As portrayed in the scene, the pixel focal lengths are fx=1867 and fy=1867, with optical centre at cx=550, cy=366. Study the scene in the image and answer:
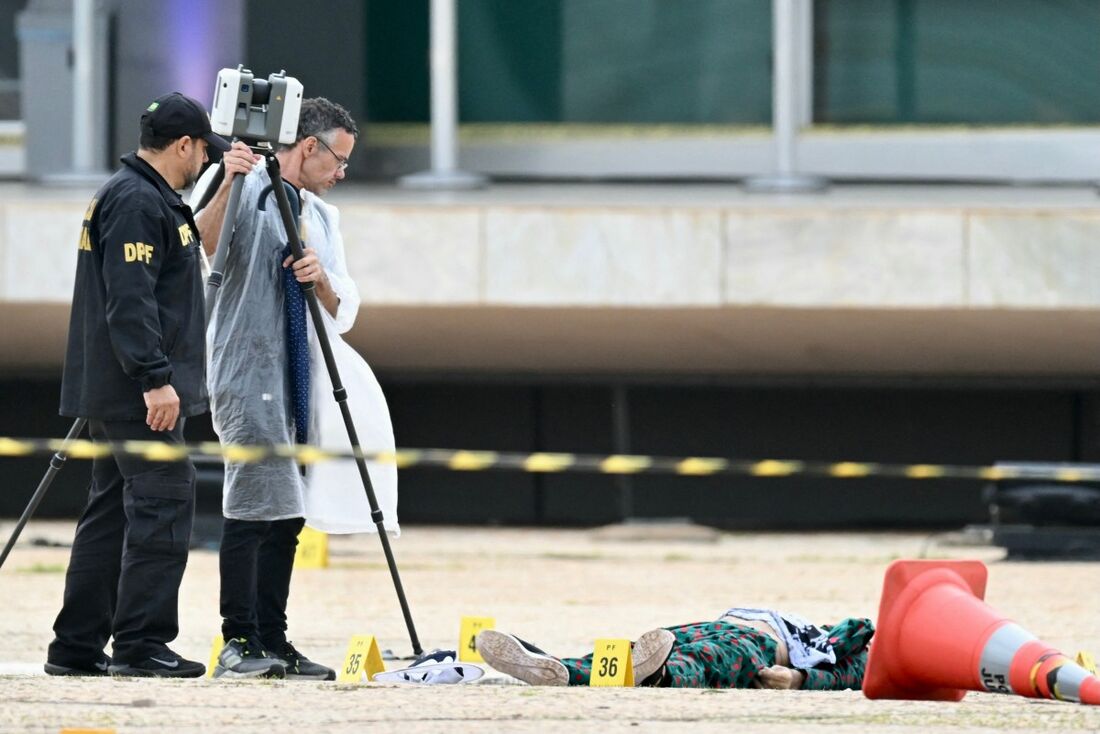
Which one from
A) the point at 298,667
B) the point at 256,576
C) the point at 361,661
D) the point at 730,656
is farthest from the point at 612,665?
the point at 256,576

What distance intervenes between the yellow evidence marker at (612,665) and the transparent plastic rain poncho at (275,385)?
984mm

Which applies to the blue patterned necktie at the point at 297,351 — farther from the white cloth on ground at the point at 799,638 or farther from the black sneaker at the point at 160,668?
the white cloth on ground at the point at 799,638

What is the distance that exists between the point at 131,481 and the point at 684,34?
34.7 feet

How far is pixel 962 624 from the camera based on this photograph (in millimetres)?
4699

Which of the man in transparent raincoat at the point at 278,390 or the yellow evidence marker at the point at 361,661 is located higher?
the man in transparent raincoat at the point at 278,390

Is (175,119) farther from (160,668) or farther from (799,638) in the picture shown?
(799,638)

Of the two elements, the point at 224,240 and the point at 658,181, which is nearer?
the point at 224,240

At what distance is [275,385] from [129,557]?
2.39 feet

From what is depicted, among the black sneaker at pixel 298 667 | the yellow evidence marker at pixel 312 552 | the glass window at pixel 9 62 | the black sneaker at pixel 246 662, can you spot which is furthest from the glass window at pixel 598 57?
the black sneaker at pixel 246 662

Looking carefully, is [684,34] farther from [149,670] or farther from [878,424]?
[149,670]

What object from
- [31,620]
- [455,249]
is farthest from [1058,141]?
[31,620]

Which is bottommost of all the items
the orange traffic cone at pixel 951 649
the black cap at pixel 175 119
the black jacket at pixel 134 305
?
the orange traffic cone at pixel 951 649

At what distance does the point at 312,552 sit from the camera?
35.7 ft

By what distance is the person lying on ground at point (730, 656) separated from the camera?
557 centimetres
